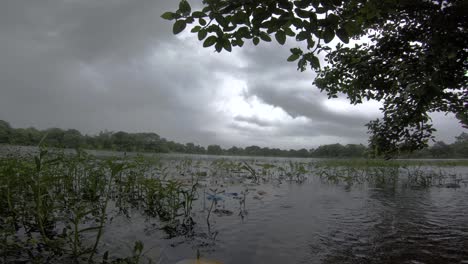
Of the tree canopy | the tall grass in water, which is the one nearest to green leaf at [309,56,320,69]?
the tree canopy

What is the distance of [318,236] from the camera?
3832mm

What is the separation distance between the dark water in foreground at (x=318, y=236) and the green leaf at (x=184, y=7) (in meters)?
2.62

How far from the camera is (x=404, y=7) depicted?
5.70 metres

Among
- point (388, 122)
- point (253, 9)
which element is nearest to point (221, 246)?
point (253, 9)

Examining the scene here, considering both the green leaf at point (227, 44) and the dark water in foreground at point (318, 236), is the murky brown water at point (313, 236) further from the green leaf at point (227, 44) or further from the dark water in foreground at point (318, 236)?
the green leaf at point (227, 44)

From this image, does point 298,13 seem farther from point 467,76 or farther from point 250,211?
point 467,76

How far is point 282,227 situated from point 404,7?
19.0 ft

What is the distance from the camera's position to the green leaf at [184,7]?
6.22 ft

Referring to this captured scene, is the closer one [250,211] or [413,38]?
[250,211]

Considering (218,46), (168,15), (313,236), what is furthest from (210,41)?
(313,236)

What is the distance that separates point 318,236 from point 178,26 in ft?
11.9

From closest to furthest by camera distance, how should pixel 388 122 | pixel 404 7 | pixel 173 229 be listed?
pixel 173 229
pixel 404 7
pixel 388 122

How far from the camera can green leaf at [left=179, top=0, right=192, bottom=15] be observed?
1896 millimetres

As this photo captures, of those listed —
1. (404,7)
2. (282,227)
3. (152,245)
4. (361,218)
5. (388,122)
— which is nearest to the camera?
(152,245)
